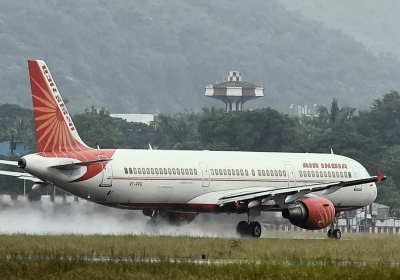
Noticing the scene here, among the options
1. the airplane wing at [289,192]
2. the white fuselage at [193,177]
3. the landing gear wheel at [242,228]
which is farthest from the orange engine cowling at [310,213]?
the white fuselage at [193,177]

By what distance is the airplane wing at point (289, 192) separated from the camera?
5328 cm

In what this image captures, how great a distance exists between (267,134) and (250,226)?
77331 mm

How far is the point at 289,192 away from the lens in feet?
177

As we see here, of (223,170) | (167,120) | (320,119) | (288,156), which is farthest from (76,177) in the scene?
(320,119)

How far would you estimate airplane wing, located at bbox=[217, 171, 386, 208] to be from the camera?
5328cm

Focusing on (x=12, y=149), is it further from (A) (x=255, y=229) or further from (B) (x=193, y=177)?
(A) (x=255, y=229)

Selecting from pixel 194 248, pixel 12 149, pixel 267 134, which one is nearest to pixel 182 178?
pixel 194 248

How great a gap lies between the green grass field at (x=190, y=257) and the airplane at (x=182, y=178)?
12.6 ft

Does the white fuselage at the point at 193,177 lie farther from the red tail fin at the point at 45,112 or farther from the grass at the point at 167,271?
the grass at the point at 167,271

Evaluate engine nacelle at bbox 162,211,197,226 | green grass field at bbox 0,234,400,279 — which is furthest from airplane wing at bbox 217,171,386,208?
green grass field at bbox 0,234,400,279

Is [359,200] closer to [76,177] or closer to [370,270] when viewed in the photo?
[76,177]

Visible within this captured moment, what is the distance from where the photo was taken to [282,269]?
33406 mm

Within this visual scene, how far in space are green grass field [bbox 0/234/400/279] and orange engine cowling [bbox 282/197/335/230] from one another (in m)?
2.45

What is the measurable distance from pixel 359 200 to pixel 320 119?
115m
